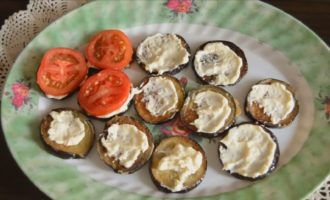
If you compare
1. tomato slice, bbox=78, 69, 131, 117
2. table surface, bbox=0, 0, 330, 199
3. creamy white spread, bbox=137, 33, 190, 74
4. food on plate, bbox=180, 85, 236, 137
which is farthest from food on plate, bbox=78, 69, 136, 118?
table surface, bbox=0, 0, 330, 199

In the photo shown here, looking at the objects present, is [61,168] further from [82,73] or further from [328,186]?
[328,186]

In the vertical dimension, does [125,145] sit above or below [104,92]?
below

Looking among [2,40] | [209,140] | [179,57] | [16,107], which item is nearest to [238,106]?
[209,140]

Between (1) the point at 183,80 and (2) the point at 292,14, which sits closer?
(1) the point at 183,80

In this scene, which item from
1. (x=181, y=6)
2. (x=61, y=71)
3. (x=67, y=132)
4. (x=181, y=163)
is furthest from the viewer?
(x=181, y=6)

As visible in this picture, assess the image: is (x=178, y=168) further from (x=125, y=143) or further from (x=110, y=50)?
(x=110, y=50)

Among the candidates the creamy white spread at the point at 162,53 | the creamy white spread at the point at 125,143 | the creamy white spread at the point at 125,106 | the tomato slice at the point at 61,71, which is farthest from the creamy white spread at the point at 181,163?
the tomato slice at the point at 61,71

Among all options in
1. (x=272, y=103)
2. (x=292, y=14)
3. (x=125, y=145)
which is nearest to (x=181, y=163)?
(x=125, y=145)

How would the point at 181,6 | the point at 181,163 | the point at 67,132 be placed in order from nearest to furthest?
the point at 181,163, the point at 67,132, the point at 181,6
